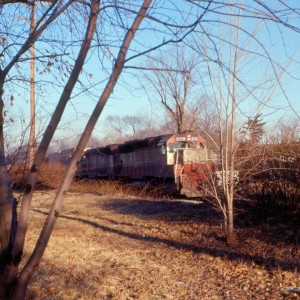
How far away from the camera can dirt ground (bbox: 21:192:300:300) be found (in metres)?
6.01

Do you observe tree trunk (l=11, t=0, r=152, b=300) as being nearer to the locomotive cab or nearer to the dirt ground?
the dirt ground

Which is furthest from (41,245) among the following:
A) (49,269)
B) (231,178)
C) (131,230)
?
(131,230)

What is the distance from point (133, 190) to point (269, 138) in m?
14.2

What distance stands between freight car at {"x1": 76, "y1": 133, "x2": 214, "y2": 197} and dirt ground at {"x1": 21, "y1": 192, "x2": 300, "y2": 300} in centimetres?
455

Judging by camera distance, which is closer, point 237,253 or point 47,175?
point 237,253

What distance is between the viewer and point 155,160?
22.3 metres

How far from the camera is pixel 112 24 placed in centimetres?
455

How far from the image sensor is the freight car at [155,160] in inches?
737

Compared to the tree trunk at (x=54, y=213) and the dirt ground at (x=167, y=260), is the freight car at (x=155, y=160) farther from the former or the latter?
the tree trunk at (x=54, y=213)

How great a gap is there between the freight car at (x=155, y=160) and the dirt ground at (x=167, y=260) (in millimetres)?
4551

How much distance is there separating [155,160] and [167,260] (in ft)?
48.0

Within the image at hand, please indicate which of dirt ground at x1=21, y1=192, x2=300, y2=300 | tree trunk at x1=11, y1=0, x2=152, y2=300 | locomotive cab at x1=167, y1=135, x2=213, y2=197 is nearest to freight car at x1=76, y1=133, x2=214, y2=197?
locomotive cab at x1=167, y1=135, x2=213, y2=197

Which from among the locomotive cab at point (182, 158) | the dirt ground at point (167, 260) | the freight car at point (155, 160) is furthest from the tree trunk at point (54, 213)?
the locomotive cab at point (182, 158)

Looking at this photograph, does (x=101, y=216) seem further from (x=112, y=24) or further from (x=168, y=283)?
(x=112, y=24)
